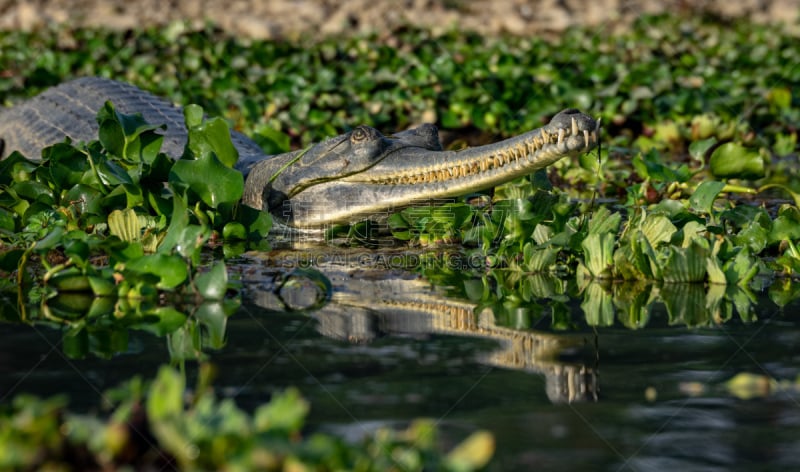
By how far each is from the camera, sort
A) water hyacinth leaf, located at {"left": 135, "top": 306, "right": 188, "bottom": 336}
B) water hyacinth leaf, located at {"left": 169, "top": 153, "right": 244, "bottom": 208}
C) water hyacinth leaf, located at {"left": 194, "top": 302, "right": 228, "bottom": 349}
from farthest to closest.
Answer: water hyacinth leaf, located at {"left": 169, "top": 153, "right": 244, "bottom": 208} → water hyacinth leaf, located at {"left": 135, "top": 306, "right": 188, "bottom": 336} → water hyacinth leaf, located at {"left": 194, "top": 302, "right": 228, "bottom": 349}

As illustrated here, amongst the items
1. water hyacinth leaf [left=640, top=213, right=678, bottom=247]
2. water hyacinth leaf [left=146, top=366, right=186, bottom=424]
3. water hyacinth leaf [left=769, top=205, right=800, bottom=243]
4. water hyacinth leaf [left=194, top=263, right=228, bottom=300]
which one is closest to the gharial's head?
water hyacinth leaf [left=640, top=213, right=678, bottom=247]

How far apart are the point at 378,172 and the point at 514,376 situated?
2769mm

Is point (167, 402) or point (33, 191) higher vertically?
point (33, 191)

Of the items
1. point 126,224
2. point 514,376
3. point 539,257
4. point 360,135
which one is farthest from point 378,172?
point 514,376

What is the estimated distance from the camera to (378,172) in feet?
19.7

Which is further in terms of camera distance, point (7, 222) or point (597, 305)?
point (7, 222)

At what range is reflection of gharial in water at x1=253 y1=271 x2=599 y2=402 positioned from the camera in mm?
3389

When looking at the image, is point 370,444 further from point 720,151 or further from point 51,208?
point 720,151

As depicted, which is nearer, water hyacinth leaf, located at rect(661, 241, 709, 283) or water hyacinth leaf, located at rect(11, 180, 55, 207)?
water hyacinth leaf, located at rect(661, 241, 709, 283)

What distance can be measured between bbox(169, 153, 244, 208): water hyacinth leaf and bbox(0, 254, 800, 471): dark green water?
3.91 ft

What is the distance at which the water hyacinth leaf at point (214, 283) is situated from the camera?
434 centimetres

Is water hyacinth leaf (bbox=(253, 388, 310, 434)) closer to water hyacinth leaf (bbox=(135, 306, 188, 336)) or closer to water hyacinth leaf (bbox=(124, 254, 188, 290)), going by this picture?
water hyacinth leaf (bbox=(135, 306, 188, 336))

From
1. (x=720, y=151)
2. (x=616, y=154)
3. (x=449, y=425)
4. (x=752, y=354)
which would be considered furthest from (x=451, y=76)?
(x=449, y=425)

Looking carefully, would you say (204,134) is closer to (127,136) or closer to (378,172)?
(127,136)
